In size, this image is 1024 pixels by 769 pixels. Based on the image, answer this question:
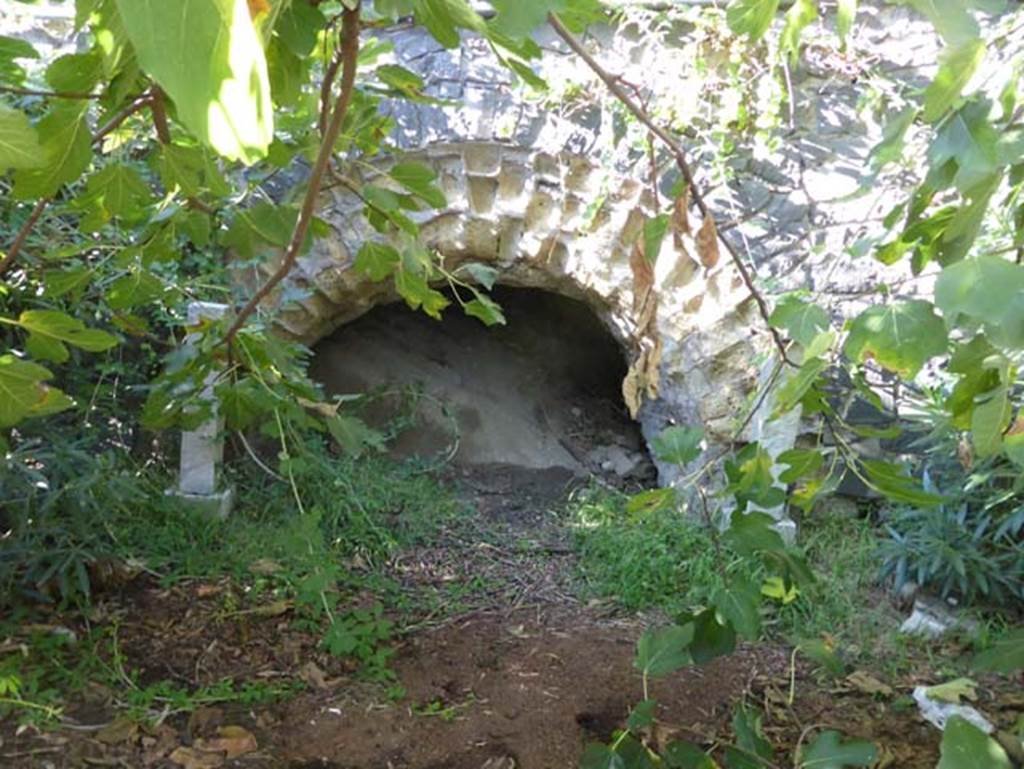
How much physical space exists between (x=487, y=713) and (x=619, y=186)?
2150mm

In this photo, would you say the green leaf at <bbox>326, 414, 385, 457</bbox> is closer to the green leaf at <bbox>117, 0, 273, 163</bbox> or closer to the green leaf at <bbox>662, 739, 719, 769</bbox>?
the green leaf at <bbox>662, 739, 719, 769</bbox>

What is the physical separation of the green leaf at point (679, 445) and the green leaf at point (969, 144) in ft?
2.78

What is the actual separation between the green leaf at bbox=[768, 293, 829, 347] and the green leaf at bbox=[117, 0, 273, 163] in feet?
3.33

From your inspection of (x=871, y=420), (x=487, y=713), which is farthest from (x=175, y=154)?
(x=871, y=420)

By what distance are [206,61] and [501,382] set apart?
16.8 ft

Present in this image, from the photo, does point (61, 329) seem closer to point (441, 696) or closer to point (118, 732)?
point (118, 732)

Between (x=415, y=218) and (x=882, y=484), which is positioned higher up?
(x=415, y=218)

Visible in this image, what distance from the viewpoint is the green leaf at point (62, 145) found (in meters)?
1.26

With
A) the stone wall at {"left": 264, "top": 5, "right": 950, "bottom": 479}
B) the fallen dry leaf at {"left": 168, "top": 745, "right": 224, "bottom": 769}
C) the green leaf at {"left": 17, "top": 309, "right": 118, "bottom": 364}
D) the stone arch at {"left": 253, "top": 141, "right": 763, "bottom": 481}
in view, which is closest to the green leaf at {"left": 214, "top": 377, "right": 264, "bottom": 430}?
the green leaf at {"left": 17, "top": 309, "right": 118, "bottom": 364}

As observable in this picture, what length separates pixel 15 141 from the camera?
871 millimetres

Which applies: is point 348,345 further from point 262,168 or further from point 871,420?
point 871,420

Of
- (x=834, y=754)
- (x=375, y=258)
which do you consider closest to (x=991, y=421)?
(x=834, y=754)

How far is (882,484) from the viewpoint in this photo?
1.64m

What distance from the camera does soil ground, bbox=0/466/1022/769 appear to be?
8.06 ft
